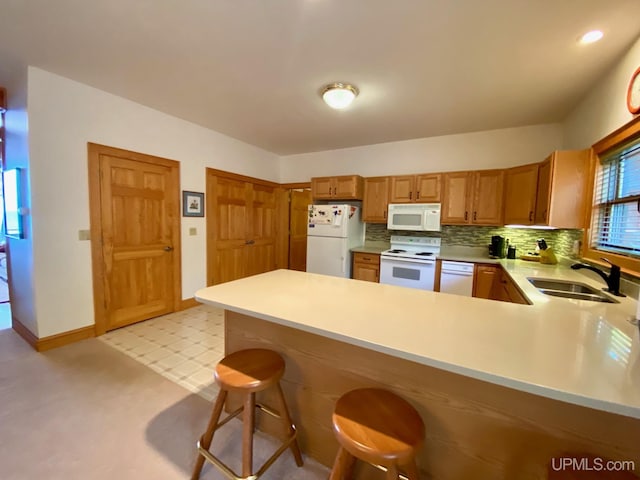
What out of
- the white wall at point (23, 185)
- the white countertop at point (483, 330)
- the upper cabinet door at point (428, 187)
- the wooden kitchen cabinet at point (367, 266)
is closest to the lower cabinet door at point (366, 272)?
the wooden kitchen cabinet at point (367, 266)

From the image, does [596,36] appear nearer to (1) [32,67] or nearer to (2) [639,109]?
(2) [639,109]

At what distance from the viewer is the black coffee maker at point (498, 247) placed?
3.27 meters

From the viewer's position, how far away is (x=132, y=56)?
203 cm

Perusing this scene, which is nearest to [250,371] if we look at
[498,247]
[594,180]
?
[594,180]

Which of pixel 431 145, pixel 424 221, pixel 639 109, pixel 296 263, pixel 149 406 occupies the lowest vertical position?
pixel 149 406

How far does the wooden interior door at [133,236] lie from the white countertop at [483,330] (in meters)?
2.05

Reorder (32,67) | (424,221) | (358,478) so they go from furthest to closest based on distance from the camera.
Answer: (424,221) < (32,67) < (358,478)

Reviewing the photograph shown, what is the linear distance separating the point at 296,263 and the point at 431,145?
3331 mm

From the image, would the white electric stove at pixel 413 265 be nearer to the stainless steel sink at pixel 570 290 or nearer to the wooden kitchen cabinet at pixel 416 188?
the wooden kitchen cabinet at pixel 416 188

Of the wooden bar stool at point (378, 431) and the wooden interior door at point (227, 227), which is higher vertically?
the wooden interior door at point (227, 227)

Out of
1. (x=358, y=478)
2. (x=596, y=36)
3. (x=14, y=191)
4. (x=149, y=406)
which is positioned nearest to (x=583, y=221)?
(x=596, y=36)

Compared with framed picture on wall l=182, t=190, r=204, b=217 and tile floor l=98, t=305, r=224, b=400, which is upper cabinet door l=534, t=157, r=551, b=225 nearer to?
tile floor l=98, t=305, r=224, b=400

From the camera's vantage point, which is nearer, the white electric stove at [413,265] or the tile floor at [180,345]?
the tile floor at [180,345]

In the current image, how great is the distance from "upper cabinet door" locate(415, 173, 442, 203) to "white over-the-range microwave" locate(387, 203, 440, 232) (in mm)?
93
